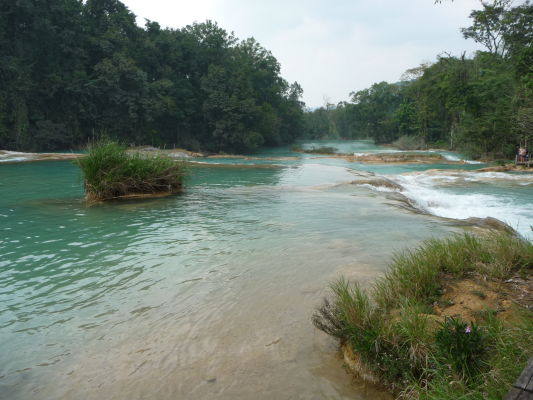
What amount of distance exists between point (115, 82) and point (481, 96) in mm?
30269

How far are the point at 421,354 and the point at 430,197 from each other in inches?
451

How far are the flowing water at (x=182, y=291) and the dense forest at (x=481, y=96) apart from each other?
4409 millimetres

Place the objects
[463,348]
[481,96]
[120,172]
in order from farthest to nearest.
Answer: [481,96] < [120,172] < [463,348]

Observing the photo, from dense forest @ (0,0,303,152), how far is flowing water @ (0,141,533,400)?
85.5 feet

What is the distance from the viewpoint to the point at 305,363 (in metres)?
3.02

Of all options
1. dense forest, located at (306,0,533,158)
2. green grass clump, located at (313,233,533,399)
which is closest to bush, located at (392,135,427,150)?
dense forest, located at (306,0,533,158)

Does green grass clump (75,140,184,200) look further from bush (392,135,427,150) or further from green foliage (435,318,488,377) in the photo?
bush (392,135,427,150)

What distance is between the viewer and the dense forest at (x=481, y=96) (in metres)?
14.3

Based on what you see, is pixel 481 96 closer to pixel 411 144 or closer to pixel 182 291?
pixel 411 144

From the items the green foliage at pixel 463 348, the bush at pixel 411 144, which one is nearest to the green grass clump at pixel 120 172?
the green foliage at pixel 463 348

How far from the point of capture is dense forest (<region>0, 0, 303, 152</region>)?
3209cm

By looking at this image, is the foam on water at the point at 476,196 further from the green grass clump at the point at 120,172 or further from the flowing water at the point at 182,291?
the green grass clump at the point at 120,172

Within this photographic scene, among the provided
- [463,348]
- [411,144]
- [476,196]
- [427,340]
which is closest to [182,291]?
[427,340]

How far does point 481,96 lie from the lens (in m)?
27.9
